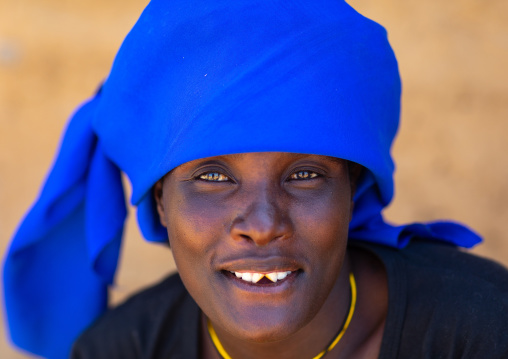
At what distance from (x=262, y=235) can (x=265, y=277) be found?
15 centimetres

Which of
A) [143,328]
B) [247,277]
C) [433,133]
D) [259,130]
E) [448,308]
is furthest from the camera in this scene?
[433,133]

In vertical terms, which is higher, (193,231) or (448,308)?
(193,231)

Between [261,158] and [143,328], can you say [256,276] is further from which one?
[143,328]

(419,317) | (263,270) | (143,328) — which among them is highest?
(263,270)

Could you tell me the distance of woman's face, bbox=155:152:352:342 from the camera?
Result: 5.70 ft

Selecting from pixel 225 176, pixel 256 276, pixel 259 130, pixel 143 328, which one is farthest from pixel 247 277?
pixel 143 328

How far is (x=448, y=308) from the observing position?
1.98 m

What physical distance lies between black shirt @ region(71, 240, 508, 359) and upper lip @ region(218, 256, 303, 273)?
40cm

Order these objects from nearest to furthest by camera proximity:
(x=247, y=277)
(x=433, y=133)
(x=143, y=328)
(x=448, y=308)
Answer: (x=247, y=277), (x=448, y=308), (x=143, y=328), (x=433, y=133)

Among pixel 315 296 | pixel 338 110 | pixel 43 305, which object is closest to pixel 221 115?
pixel 338 110

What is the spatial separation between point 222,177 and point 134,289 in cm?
197

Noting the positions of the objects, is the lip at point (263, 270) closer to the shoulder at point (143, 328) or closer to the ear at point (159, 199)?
the ear at point (159, 199)

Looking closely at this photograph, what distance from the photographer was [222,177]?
1814mm

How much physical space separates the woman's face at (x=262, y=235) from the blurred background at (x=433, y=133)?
183 centimetres
